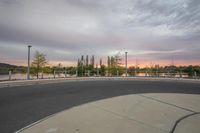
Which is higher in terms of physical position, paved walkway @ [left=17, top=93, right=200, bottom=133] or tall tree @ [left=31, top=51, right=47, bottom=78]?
tall tree @ [left=31, top=51, right=47, bottom=78]

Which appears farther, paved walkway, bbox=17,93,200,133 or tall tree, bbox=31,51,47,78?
tall tree, bbox=31,51,47,78

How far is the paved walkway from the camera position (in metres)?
5.34

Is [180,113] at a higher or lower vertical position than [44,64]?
lower

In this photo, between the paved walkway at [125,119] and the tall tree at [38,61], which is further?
the tall tree at [38,61]

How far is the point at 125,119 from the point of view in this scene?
6234 mm

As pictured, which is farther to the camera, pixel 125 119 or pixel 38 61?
pixel 38 61

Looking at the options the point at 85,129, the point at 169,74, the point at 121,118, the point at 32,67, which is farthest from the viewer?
the point at 32,67

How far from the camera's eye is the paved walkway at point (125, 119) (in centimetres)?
534

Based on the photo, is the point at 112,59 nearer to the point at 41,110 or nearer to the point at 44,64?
the point at 44,64

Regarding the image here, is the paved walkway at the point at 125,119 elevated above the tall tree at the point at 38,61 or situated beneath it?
situated beneath

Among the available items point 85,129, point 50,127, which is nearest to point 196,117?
point 85,129

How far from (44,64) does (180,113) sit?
194 feet

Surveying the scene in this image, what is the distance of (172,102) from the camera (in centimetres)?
932

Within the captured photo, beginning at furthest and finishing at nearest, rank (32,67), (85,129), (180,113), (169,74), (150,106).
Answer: (32,67), (169,74), (150,106), (180,113), (85,129)
